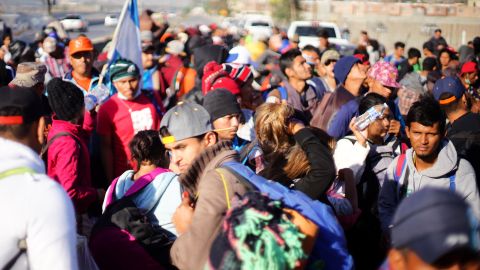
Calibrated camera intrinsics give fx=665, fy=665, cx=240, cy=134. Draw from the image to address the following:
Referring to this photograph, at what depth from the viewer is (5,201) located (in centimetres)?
260

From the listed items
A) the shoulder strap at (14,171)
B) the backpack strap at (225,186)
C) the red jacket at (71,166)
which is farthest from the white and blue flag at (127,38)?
the shoulder strap at (14,171)

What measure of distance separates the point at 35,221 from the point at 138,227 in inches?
43.3

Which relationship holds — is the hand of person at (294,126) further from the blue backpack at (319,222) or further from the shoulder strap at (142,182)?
the blue backpack at (319,222)

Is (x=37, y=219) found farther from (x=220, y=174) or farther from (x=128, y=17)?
(x=128, y=17)

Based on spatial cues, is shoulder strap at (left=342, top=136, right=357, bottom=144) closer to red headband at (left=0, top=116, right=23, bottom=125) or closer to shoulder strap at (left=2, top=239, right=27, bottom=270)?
red headband at (left=0, top=116, right=23, bottom=125)

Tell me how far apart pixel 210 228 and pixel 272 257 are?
20.5 inches

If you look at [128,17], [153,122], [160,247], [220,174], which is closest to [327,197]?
[160,247]

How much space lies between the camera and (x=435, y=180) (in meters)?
4.62

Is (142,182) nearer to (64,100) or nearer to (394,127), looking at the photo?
(64,100)

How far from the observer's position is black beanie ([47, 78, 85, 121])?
486cm

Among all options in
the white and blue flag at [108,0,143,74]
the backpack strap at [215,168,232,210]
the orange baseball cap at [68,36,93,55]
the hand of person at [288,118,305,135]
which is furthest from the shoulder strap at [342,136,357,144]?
the orange baseball cap at [68,36,93,55]

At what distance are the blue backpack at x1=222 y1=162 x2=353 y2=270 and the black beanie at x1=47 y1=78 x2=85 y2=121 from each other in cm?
221

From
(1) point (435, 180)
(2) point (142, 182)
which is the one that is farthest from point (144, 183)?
(1) point (435, 180)

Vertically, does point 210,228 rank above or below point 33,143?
below
